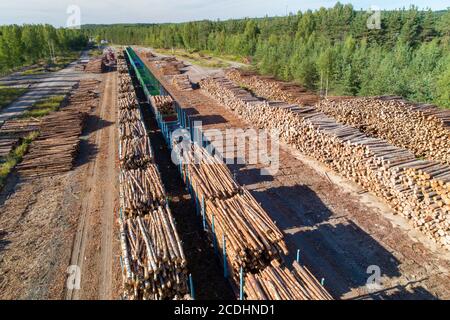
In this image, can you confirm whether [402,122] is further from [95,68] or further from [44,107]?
[95,68]

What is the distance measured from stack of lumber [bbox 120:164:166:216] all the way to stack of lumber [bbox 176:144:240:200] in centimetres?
140

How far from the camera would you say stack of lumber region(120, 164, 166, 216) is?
1016 cm

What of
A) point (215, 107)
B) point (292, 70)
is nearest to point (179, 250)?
point (215, 107)

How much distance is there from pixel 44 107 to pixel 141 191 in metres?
22.3

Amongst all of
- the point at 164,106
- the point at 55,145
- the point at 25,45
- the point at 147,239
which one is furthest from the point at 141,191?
the point at 25,45

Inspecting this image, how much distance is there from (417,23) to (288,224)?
50353 mm

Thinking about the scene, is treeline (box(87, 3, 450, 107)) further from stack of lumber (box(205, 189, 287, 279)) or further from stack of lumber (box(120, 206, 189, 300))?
stack of lumber (box(120, 206, 189, 300))

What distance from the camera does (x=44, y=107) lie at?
89.7ft

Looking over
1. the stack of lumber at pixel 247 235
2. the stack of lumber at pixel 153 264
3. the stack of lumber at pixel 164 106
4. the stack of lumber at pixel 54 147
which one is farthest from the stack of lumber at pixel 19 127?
the stack of lumber at pixel 247 235

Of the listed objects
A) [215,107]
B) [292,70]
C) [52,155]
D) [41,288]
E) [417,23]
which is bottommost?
[41,288]

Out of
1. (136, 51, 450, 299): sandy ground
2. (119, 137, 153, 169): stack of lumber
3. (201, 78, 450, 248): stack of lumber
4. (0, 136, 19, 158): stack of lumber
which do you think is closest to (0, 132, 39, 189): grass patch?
(0, 136, 19, 158): stack of lumber

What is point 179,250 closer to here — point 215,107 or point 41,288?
point 41,288
